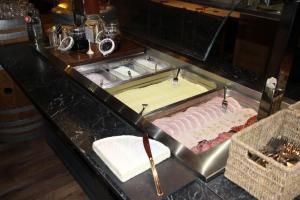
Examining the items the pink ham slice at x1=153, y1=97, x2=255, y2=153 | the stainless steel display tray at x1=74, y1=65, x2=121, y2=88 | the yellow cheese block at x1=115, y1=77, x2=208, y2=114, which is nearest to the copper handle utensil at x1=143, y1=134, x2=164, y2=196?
the pink ham slice at x1=153, y1=97, x2=255, y2=153

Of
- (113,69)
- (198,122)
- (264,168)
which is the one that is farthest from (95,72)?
(264,168)

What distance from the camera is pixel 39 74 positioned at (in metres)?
1.51

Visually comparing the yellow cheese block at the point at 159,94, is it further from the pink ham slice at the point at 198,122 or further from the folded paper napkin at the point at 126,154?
the folded paper napkin at the point at 126,154

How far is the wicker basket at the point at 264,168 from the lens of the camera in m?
0.67

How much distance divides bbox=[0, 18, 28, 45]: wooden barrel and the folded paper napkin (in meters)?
1.44

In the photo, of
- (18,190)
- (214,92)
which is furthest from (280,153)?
(18,190)

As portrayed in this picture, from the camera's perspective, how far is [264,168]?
0.69 m

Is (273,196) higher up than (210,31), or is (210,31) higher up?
(210,31)

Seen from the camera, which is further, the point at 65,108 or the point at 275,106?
the point at 65,108

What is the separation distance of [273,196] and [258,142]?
182 mm

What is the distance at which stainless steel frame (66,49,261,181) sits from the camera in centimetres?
84

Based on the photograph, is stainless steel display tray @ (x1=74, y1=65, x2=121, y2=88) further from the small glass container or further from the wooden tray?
the small glass container

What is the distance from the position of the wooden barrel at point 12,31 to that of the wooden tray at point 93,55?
44cm

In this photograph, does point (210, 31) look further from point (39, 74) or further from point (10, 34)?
point (10, 34)
